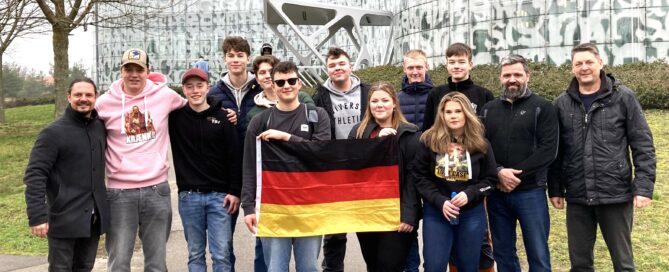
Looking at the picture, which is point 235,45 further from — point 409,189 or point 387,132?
point 409,189

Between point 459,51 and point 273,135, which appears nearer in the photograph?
point 273,135

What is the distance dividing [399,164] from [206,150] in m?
1.72

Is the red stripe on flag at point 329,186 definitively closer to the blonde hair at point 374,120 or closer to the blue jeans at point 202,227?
the blonde hair at point 374,120

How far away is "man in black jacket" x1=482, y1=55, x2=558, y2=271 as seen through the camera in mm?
5484

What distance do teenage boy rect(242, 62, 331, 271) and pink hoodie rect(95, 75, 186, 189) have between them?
0.83m

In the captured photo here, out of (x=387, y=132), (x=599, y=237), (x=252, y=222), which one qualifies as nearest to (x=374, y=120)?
(x=387, y=132)

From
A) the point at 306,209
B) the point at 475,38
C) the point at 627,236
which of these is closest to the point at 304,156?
the point at 306,209

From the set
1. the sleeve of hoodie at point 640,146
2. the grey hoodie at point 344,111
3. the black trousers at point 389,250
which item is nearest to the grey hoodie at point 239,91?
the grey hoodie at point 344,111

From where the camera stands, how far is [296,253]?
17.6 feet

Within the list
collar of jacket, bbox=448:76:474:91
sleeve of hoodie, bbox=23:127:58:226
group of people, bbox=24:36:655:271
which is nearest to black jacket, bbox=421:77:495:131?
collar of jacket, bbox=448:76:474:91

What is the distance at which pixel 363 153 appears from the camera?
5.46 meters

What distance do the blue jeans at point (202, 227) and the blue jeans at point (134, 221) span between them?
21 centimetres

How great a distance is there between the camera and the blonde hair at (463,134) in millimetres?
5270

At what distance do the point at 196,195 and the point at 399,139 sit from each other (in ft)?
6.13
